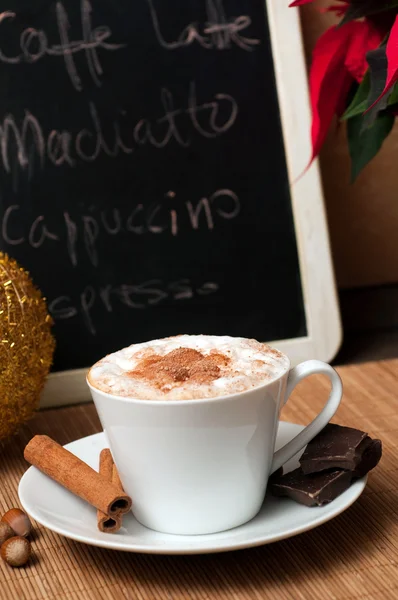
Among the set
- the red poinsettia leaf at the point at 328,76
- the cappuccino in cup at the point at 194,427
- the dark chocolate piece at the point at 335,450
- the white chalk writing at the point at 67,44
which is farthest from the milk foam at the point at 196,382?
the white chalk writing at the point at 67,44

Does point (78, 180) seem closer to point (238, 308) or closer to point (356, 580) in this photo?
point (238, 308)

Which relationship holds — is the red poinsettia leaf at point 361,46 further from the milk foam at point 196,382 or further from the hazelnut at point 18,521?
the hazelnut at point 18,521

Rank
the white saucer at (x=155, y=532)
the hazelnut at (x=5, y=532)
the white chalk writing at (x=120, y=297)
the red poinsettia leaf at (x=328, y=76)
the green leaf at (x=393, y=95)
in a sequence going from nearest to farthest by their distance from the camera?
the white saucer at (x=155, y=532) → the hazelnut at (x=5, y=532) → the green leaf at (x=393, y=95) → the red poinsettia leaf at (x=328, y=76) → the white chalk writing at (x=120, y=297)

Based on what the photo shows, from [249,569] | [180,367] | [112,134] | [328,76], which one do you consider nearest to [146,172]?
[112,134]

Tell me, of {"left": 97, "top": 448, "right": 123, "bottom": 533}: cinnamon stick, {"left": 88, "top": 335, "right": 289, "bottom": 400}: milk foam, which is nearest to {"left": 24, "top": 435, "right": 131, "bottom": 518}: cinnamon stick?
{"left": 97, "top": 448, "right": 123, "bottom": 533}: cinnamon stick

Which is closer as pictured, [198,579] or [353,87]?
[198,579]

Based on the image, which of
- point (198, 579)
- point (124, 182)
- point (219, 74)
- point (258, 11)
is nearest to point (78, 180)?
point (124, 182)
